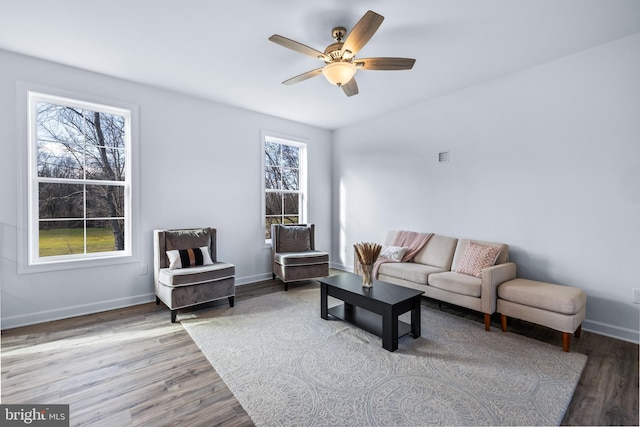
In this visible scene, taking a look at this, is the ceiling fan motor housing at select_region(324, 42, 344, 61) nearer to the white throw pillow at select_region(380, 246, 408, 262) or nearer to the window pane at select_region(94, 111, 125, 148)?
the white throw pillow at select_region(380, 246, 408, 262)

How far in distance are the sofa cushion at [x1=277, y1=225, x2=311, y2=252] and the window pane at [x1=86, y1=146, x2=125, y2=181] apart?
2.26m

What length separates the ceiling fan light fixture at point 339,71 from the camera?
2430 millimetres

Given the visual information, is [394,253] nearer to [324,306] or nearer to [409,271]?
[409,271]

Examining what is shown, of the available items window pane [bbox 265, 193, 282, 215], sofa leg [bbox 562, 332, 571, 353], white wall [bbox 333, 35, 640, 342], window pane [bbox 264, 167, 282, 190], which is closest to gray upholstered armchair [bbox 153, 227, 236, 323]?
window pane [bbox 265, 193, 282, 215]

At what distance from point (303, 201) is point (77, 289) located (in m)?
3.46

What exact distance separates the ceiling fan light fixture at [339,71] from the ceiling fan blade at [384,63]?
89 mm

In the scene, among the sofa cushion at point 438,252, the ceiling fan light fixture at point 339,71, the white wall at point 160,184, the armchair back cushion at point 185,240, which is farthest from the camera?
the sofa cushion at point 438,252

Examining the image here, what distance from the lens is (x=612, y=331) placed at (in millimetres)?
2758

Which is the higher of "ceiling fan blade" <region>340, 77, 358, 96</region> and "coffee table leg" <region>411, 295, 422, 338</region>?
"ceiling fan blade" <region>340, 77, 358, 96</region>

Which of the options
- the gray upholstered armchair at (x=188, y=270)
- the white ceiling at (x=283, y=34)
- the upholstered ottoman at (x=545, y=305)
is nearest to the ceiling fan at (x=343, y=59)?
the white ceiling at (x=283, y=34)

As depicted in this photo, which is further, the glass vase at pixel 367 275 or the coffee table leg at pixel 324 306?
the coffee table leg at pixel 324 306

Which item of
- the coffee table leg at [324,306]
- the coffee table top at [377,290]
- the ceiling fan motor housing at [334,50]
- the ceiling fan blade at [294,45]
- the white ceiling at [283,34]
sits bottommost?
the coffee table leg at [324,306]

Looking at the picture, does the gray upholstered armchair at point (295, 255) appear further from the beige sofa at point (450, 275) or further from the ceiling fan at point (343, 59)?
the ceiling fan at point (343, 59)

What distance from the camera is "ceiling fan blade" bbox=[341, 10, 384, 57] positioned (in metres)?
1.95
